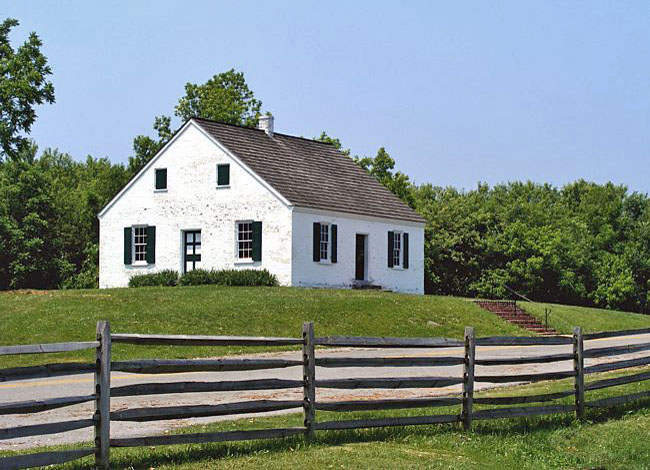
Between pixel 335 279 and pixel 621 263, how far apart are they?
78.7ft

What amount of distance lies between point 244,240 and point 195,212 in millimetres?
2705

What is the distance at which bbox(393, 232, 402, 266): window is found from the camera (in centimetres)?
4881

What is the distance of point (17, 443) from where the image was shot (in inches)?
506

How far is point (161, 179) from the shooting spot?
4634 centimetres

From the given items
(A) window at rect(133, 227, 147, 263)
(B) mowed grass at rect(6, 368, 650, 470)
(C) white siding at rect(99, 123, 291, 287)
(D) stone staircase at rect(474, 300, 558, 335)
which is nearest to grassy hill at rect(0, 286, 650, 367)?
(D) stone staircase at rect(474, 300, 558, 335)

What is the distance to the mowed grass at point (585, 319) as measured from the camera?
40.2 m

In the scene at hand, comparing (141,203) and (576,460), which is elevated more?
(141,203)

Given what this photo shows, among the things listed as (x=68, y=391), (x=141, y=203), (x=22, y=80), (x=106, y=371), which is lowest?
(x=68, y=391)

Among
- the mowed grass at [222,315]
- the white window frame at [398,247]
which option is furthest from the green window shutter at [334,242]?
the white window frame at [398,247]

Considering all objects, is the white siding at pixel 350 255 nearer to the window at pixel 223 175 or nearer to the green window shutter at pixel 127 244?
the window at pixel 223 175

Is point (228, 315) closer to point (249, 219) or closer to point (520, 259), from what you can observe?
point (249, 219)

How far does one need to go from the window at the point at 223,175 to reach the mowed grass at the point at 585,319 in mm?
12895

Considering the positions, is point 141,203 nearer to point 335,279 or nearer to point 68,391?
point 335,279

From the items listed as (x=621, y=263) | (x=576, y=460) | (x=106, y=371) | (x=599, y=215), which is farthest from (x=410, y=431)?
(x=599, y=215)
